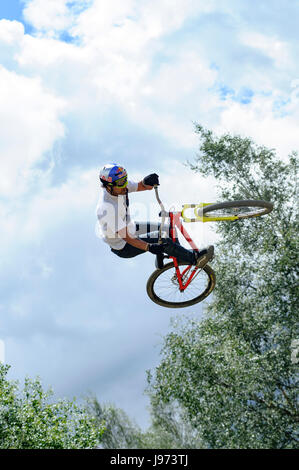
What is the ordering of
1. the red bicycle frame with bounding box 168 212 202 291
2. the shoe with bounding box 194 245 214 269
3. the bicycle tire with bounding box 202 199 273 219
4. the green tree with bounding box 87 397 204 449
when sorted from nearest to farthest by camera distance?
1. the shoe with bounding box 194 245 214 269
2. the red bicycle frame with bounding box 168 212 202 291
3. the bicycle tire with bounding box 202 199 273 219
4. the green tree with bounding box 87 397 204 449

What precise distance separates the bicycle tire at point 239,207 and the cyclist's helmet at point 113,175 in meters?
1.73

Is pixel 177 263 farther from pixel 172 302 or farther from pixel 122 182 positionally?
pixel 122 182

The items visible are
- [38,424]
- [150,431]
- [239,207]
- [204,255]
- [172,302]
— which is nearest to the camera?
[204,255]

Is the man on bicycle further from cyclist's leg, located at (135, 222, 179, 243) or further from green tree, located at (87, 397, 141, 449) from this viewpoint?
green tree, located at (87, 397, 141, 449)

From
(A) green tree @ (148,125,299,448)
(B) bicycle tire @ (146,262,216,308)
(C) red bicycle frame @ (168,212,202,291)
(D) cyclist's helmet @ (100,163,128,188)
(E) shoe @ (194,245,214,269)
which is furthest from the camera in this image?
(A) green tree @ (148,125,299,448)

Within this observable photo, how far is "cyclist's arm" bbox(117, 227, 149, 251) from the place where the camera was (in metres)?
9.74

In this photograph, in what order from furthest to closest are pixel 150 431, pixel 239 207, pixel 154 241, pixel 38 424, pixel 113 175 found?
pixel 150 431
pixel 38 424
pixel 239 207
pixel 154 241
pixel 113 175

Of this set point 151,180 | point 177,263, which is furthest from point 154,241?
point 151,180

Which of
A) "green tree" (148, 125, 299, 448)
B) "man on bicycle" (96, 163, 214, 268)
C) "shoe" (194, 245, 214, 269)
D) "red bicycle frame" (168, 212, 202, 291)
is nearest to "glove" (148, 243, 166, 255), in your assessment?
"man on bicycle" (96, 163, 214, 268)

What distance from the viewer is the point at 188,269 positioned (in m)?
10.7

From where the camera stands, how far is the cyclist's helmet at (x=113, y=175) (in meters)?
9.44

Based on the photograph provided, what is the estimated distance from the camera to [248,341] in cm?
2444

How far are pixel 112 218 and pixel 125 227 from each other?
0.29 m
